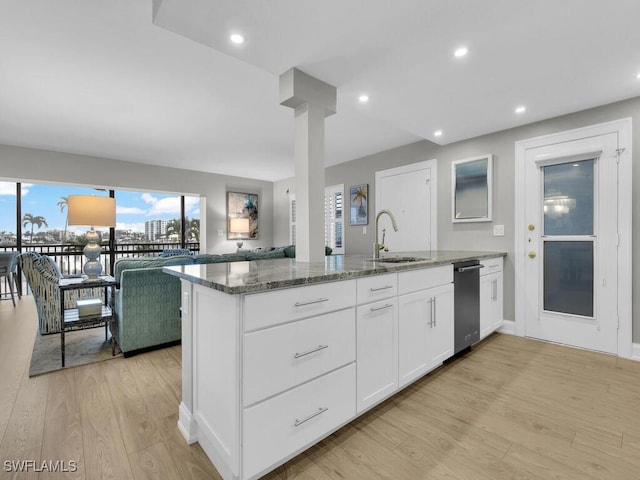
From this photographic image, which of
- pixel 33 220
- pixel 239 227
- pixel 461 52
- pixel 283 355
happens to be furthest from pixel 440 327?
pixel 33 220

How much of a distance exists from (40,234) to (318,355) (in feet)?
23.0

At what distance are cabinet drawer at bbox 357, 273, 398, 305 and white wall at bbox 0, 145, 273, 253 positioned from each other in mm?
5174

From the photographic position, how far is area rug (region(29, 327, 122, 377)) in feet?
8.14

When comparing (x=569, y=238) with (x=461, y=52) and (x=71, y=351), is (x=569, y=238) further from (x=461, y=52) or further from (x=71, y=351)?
(x=71, y=351)

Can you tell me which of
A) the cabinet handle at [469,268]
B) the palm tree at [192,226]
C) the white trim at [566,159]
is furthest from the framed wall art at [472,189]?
the palm tree at [192,226]

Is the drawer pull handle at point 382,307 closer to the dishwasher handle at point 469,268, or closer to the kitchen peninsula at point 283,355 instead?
the kitchen peninsula at point 283,355

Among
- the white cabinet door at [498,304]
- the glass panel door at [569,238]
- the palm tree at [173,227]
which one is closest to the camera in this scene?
the glass panel door at [569,238]

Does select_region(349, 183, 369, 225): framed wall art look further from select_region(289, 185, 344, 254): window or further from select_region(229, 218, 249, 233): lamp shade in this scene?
select_region(229, 218, 249, 233): lamp shade

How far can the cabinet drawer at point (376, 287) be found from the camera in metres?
1.67

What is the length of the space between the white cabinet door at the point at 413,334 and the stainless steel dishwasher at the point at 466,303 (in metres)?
0.48

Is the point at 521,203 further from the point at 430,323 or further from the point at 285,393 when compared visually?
Answer: the point at 285,393

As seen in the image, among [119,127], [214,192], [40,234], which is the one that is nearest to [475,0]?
[119,127]

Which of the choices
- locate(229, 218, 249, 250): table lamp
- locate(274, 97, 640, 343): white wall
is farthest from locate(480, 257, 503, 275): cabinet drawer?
locate(229, 218, 249, 250): table lamp

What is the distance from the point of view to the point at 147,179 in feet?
17.8
